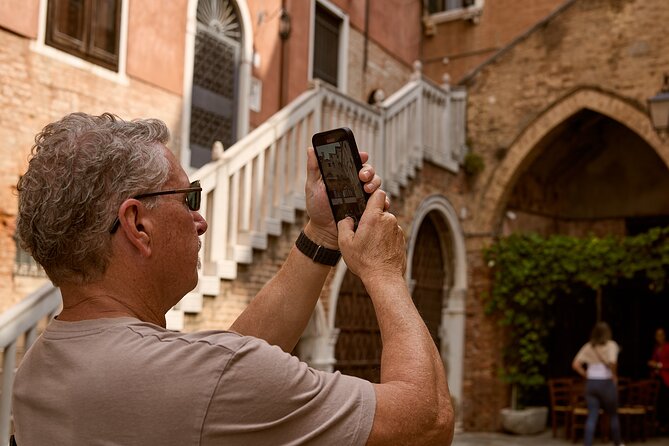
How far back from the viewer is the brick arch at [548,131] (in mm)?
10742

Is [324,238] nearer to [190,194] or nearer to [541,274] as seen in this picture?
[190,194]

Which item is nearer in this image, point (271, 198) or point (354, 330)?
point (271, 198)

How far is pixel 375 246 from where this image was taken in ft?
4.63

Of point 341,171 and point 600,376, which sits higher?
point 341,171

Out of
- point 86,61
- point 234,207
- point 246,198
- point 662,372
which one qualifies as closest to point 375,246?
point 234,207

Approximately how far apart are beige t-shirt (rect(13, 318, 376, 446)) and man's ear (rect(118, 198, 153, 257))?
173 millimetres

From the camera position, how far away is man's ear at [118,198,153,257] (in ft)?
4.27

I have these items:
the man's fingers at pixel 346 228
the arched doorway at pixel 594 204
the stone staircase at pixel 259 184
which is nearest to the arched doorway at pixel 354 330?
the stone staircase at pixel 259 184

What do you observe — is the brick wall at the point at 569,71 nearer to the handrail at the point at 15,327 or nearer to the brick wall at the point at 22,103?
the brick wall at the point at 22,103

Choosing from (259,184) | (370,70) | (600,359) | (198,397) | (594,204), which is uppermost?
(370,70)

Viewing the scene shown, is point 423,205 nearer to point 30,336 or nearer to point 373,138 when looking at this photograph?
point 373,138

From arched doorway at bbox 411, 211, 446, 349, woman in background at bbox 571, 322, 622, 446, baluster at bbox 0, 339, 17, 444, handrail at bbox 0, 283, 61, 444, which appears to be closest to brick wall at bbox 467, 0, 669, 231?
arched doorway at bbox 411, 211, 446, 349

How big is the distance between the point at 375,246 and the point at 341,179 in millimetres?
243

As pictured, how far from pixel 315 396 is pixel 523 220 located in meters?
12.0
